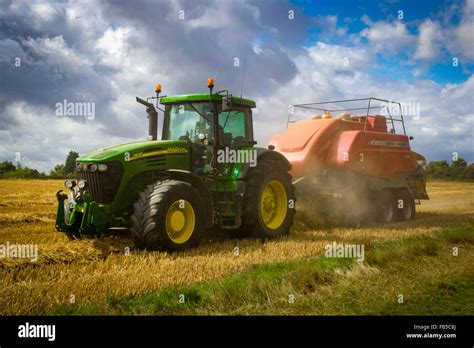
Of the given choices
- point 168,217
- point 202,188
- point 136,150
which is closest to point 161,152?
point 136,150

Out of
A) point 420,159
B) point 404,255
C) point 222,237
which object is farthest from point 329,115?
point 404,255

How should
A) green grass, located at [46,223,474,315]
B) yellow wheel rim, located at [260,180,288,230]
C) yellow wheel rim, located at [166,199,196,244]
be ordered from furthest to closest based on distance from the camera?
yellow wheel rim, located at [260,180,288,230], yellow wheel rim, located at [166,199,196,244], green grass, located at [46,223,474,315]

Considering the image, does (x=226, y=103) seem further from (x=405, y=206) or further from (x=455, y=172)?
(x=455, y=172)

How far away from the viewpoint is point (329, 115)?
13.3 m

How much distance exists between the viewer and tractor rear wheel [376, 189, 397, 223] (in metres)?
13.2

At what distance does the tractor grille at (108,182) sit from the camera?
7.63 meters

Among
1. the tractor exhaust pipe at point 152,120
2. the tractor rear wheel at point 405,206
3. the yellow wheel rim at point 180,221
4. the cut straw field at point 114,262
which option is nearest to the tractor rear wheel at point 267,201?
the cut straw field at point 114,262

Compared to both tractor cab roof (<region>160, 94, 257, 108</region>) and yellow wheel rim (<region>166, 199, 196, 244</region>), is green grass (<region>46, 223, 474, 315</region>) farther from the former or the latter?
tractor cab roof (<region>160, 94, 257, 108</region>)

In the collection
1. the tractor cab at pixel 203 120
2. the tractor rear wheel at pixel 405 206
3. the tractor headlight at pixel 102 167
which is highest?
the tractor cab at pixel 203 120

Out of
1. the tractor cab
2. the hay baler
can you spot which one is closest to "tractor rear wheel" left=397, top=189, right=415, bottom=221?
the hay baler

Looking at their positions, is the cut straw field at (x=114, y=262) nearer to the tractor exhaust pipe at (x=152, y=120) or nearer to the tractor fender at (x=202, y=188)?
the tractor fender at (x=202, y=188)

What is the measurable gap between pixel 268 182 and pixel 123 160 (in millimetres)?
2894

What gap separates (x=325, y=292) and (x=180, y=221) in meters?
2.90

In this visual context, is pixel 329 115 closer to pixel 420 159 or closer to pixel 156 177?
pixel 420 159
